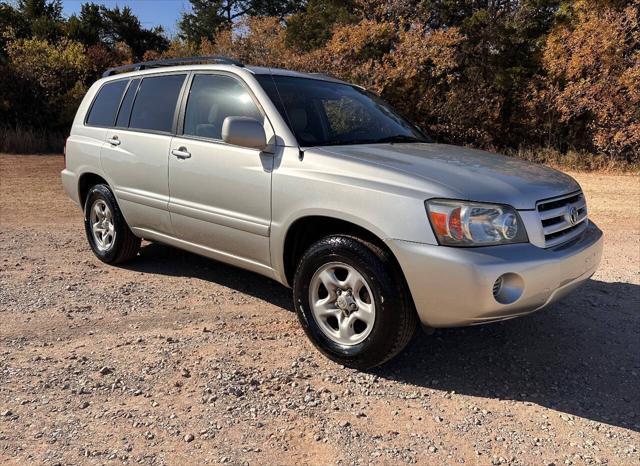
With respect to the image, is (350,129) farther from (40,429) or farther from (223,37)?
(223,37)

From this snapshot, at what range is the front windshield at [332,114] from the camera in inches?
152

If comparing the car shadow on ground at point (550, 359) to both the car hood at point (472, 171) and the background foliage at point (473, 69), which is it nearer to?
the car hood at point (472, 171)

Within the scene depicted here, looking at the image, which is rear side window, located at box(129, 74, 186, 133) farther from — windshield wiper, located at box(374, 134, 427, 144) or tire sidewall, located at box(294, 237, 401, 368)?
tire sidewall, located at box(294, 237, 401, 368)

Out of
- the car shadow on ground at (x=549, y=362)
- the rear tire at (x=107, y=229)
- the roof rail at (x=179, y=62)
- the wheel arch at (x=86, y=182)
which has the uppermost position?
the roof rail at (x=179, y=62)

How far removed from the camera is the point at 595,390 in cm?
321

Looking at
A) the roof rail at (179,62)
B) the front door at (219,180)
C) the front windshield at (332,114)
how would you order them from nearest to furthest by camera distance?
the front door at (219,180) → the front windshield at (332,114) → the roof rail at (179,62)

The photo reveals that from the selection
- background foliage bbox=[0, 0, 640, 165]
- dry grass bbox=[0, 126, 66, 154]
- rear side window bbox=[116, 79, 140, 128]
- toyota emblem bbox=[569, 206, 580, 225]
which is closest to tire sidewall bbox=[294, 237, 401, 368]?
toyota emblem bbox=[569, 206, 580, 225]

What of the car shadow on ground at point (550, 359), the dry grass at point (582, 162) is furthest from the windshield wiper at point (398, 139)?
the dry grass at point (582, 162)

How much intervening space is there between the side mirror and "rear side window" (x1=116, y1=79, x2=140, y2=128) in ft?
6.05

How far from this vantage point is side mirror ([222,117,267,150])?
3.53 m

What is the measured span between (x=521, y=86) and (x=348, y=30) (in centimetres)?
517

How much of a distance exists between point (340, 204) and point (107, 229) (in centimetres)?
307

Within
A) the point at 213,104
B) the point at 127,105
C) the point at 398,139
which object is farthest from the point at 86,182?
the point at 398,139

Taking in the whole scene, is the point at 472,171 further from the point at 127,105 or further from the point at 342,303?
the point at 127,105
